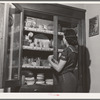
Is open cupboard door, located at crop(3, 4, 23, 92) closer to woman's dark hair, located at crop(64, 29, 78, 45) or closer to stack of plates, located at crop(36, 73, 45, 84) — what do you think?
stack of plates, located at crop(36, 73, 45, 84)

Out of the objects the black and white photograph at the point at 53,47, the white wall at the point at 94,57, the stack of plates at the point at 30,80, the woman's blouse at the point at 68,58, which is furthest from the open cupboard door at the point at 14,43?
the white wall at the point at 94,57

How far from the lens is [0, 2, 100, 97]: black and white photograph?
1.98 metres

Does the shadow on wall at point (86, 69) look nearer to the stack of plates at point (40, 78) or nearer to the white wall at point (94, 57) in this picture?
the white wall at point (94, 57)

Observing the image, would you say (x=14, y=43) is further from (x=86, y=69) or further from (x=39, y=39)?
(x=86, y=69)

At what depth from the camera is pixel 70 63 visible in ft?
6.48

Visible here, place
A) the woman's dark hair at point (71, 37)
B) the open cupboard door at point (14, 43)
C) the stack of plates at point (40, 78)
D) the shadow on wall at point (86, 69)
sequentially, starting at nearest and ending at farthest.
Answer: the open cupboard door at point (14, 43) < the woman's dark hair at point (71, 37) < the stack of plates at point (40, 78) < the shadow on wall at point (86, 69)

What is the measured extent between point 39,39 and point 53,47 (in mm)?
206

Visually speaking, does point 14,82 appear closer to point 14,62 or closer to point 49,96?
point 14,62

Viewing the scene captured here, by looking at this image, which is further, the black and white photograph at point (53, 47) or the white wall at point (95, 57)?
the white wall at point (95, 57)

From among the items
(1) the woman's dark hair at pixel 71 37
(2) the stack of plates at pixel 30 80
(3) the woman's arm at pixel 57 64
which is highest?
(1) the woman's dark hair at pixel 71 37

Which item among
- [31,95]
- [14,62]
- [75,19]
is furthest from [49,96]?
[75,19]

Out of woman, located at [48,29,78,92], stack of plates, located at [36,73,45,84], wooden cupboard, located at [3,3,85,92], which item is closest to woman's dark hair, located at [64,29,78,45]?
woman, located at [48,29,78,92]

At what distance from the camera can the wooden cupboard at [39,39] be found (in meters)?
2.01

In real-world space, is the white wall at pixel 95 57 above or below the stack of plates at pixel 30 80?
above
